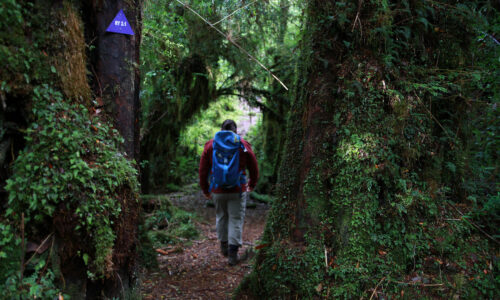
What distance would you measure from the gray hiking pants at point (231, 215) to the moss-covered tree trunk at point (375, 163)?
1.79 meters

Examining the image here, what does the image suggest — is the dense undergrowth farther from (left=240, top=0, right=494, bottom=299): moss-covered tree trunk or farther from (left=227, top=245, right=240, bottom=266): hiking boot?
(left=227, top=245, right=240, bottom=266): hiking boot

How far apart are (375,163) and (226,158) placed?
2818 millimetres

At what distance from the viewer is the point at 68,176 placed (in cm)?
236

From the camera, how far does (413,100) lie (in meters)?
3.64

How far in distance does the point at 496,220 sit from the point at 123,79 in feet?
14.7

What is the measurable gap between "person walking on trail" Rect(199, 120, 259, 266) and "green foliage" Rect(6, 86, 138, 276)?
288 centimetres

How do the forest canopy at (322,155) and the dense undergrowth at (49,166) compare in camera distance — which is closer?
the dense undergrowth at (49,166)

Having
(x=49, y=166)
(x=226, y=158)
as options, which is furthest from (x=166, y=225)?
(x=49, y=166)

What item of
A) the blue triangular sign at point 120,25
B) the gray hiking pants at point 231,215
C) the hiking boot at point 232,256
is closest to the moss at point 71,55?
the blue triangular sign at point 120,25

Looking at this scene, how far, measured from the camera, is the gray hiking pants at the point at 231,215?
18.9ft

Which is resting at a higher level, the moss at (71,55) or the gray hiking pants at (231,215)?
the moss at (71,55)

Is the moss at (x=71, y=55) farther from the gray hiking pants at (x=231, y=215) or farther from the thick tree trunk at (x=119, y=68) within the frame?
the gray hiking pants at (x=231, y=215)

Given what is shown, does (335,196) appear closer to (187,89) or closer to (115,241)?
(115,241)

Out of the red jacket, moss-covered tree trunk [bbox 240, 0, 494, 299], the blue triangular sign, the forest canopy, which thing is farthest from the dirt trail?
the blue triangular sign
